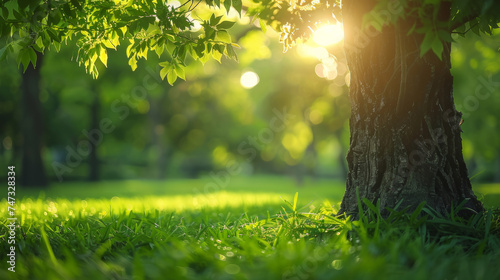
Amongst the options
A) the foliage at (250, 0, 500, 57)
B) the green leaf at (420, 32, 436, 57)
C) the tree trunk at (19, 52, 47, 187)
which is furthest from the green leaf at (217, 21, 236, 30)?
the tree trunk at (19, 52, 47, 187)

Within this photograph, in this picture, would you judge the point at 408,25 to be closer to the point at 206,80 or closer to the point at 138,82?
the point at 138,82

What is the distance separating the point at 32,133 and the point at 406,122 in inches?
498

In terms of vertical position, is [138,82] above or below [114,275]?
above

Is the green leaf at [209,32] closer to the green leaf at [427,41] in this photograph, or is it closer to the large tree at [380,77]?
the large tree at [380,77]

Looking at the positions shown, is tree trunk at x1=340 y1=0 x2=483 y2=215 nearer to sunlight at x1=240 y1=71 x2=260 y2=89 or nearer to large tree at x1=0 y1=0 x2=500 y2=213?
large tree at x1=0 y1=0 x2=500 y2=213

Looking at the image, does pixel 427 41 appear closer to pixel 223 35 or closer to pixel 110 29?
pixel 223 35

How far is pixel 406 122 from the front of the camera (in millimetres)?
2826

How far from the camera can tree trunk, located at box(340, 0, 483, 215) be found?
2.80m

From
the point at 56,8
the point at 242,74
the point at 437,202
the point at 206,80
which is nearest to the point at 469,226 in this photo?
the point at 437,202

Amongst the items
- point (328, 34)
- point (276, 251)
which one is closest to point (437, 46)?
point (276, 251)

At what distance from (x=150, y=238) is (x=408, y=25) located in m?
2.56

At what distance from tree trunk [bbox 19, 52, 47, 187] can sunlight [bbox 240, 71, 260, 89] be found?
986cm

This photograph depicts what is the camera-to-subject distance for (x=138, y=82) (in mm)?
15578

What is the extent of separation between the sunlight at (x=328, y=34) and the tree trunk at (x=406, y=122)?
1.65ft
